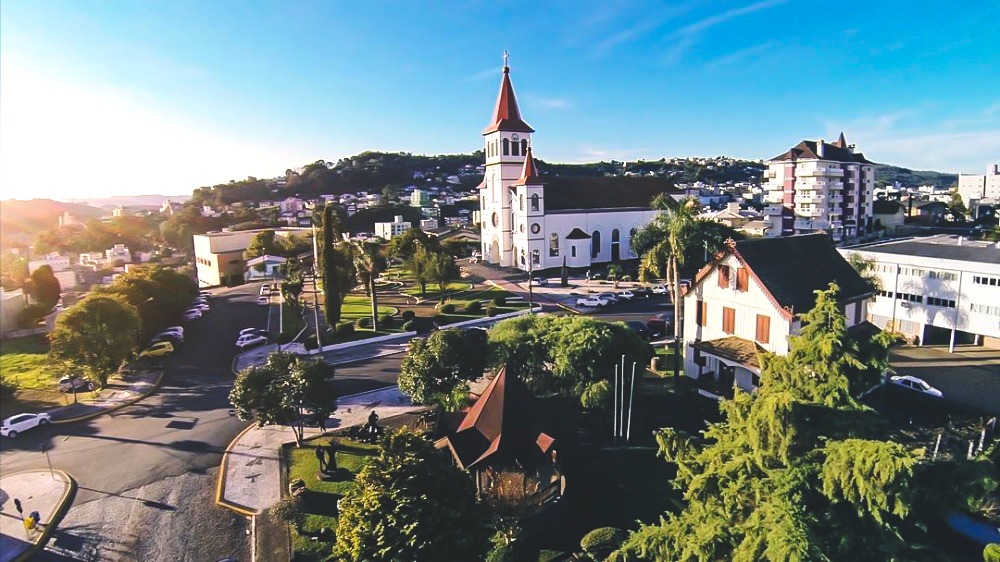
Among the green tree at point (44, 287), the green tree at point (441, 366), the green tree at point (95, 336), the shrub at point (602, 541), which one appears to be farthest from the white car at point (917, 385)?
the green tree at point (44, 287)

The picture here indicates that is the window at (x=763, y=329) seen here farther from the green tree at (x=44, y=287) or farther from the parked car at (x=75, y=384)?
the green tree at (x=44, y=287)

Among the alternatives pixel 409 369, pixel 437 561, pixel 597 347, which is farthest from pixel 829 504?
pixel 409 369

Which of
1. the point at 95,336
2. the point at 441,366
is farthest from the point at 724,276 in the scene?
the point at 95,336

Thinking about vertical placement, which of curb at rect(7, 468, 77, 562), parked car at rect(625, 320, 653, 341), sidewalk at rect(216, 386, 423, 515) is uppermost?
parked car at rect(625, 320, 653, 341)

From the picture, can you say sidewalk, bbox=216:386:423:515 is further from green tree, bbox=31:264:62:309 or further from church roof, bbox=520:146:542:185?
green tree, bbox=31:264:62:309

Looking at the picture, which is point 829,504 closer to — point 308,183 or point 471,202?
point 471,202

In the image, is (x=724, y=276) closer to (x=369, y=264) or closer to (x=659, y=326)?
(x=659, y=326)

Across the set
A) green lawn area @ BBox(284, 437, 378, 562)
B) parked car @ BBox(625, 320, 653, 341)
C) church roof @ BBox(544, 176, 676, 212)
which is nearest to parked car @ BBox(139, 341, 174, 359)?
green lawn area @ BBox(284, 437, 378, 562)
